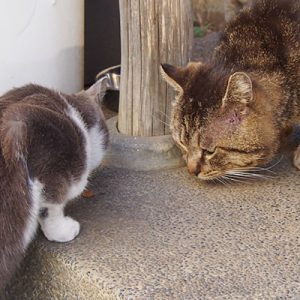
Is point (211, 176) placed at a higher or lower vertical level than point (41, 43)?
lower

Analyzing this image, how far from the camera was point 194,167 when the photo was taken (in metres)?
2.40

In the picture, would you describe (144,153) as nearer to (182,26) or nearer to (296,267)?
(182,26)

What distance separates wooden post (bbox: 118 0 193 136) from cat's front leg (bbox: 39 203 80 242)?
686mm

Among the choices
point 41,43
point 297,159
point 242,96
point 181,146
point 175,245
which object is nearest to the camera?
point 175,245

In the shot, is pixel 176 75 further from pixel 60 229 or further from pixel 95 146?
pixel 60 229

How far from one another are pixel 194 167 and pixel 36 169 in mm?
705

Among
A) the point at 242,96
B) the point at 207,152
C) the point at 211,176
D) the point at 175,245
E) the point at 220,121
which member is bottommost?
the point at 175,245

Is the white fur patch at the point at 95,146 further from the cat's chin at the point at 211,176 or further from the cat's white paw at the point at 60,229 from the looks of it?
the cat's chin at the point at 211,176

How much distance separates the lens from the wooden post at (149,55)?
2504 millimetres

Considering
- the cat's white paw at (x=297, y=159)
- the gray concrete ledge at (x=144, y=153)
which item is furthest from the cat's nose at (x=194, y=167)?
the cat's white paw at (x=297, y=159)

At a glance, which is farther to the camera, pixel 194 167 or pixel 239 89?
pixel 194 167

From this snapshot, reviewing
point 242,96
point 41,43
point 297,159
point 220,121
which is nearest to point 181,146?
point 220,121

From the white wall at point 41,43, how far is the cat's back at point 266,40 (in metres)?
0.80

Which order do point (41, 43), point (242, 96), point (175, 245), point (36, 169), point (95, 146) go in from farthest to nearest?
1. point (41, 43)
2. point (95, 146)
3. point (242, 96)
4. point (175, 245)
5. point (36, 169)
